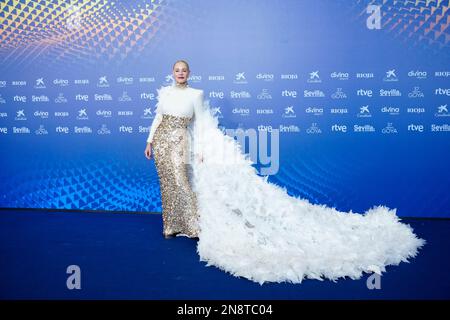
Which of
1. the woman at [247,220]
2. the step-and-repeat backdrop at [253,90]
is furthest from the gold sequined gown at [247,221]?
the step-and-repeat backdrop at [253,90]

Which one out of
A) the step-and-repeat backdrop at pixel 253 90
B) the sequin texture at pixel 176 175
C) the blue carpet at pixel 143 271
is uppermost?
the step-and-repeat backdrop at pixel 253 90

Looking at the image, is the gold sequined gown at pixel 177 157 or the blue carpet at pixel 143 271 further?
the gold sequined gown at pixel 177 157

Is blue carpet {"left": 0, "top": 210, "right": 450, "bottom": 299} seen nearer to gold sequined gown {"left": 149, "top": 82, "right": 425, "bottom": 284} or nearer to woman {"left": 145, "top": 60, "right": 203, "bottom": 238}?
gold sequined gown {"left": 149, "top": 82, "right": 425, "bottom": 284}

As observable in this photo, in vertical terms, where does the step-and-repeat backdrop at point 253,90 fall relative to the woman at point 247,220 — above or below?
above

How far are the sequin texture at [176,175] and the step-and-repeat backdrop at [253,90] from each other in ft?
3.83

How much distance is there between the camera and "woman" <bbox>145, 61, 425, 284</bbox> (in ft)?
9.81

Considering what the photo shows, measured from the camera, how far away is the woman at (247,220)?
2990 mm

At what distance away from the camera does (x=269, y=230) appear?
339 centimetres

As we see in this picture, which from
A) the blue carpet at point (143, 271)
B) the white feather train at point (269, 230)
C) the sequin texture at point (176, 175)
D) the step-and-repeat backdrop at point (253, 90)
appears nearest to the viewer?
the blue carpet at point (143, 271)

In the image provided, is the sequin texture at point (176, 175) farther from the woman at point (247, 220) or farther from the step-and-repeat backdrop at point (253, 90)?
the step-and-repeat backdrop at point (253, 90)

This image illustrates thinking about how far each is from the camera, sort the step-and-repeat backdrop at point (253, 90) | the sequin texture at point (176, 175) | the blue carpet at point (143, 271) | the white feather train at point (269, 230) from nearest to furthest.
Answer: the blue carpet at point (143, 271), the white feather train at point (269, 230), the sequin texture at point (176, 175), the step-and-repeat backdrop at point (253, 90)

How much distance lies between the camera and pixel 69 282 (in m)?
2.81

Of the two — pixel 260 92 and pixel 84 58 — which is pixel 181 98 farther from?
pixel 84 58

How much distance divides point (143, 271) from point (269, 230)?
98cm
